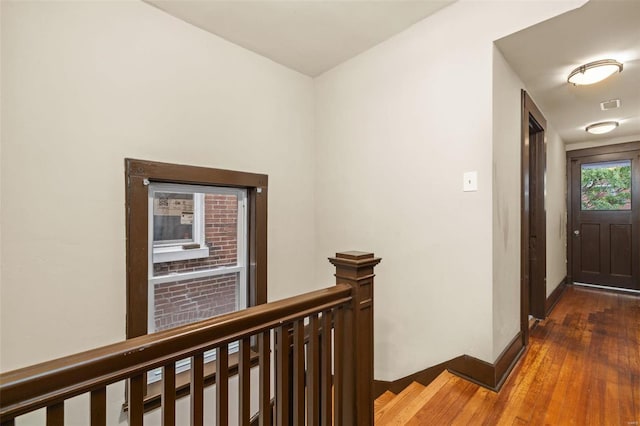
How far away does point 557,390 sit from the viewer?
182 cm

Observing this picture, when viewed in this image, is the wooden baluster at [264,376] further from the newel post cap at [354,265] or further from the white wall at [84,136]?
the white wall at [84,136]

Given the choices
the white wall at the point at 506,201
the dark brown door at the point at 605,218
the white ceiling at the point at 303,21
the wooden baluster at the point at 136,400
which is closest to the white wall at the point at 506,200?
the white wall at the point at 506,201

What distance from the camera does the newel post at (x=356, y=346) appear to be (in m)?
1.35

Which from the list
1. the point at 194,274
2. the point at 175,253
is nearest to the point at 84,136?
the point at 175,253

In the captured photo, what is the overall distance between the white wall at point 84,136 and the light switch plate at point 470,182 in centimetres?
175

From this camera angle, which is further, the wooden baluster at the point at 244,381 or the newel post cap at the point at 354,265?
the newel post cap at the point at 354,265

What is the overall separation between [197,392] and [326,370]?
1.88 feet

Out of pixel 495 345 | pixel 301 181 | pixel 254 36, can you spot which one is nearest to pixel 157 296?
pixel 301 181

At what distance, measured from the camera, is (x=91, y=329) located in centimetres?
181

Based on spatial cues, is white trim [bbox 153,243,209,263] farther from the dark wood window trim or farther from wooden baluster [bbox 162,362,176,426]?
wooden baluster [bbox 162,362,176,426]

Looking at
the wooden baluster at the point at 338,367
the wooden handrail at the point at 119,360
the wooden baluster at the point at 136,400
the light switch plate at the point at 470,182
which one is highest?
the light switch plate at the point at 470,182

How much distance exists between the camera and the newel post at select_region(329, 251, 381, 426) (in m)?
1.35

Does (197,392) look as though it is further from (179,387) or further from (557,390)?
(557,390)

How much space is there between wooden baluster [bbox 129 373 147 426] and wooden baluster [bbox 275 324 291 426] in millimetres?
458
